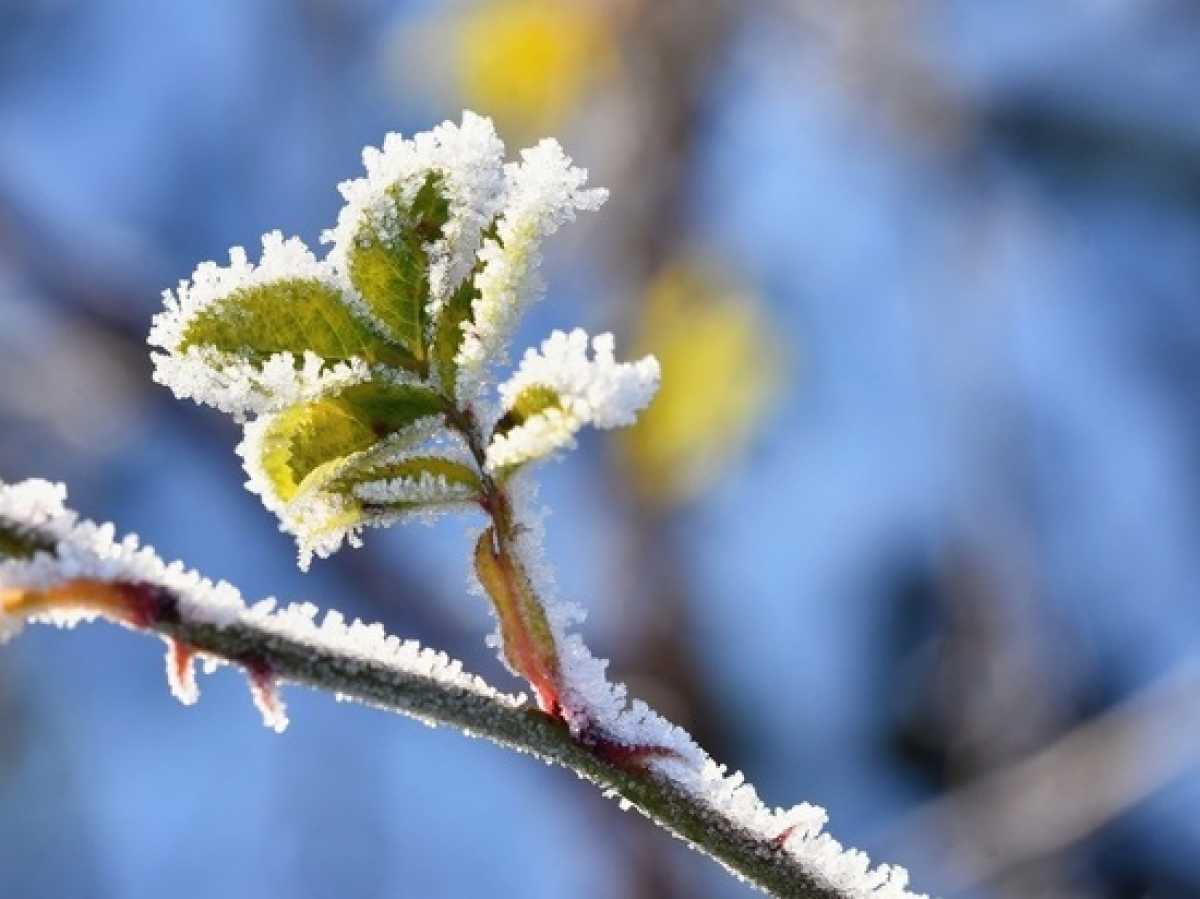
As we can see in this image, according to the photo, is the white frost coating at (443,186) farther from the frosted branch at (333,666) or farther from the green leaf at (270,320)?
the frosted branch at (333,666)

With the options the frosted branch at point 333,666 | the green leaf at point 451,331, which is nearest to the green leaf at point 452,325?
the green leaf at point 451,331

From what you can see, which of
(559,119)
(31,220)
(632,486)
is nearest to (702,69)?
(559,119)

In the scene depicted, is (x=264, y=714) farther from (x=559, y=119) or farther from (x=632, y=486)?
(x=559, y=119)

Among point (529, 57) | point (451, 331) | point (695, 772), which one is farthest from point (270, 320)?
point (529, 57)

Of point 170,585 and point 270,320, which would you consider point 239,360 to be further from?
point 170,585

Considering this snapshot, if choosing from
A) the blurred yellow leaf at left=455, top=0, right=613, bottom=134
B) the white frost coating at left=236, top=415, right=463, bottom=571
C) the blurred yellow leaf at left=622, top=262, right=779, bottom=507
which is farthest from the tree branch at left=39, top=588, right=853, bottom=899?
the blurred yellow leaf at left=455, top=0, right=613, bottom=134

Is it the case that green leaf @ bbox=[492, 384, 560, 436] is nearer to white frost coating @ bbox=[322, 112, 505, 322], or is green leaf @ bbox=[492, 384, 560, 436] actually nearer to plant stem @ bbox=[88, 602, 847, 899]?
white frost coating @ bbox=[322, 112, 505, 322]
